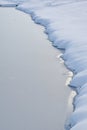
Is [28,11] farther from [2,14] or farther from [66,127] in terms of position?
[66,127]

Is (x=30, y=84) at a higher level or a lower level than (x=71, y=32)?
higher

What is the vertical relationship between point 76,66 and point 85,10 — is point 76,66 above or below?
above

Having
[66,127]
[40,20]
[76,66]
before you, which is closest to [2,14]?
[40,20]

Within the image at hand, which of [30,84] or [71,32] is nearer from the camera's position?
[30,84]
